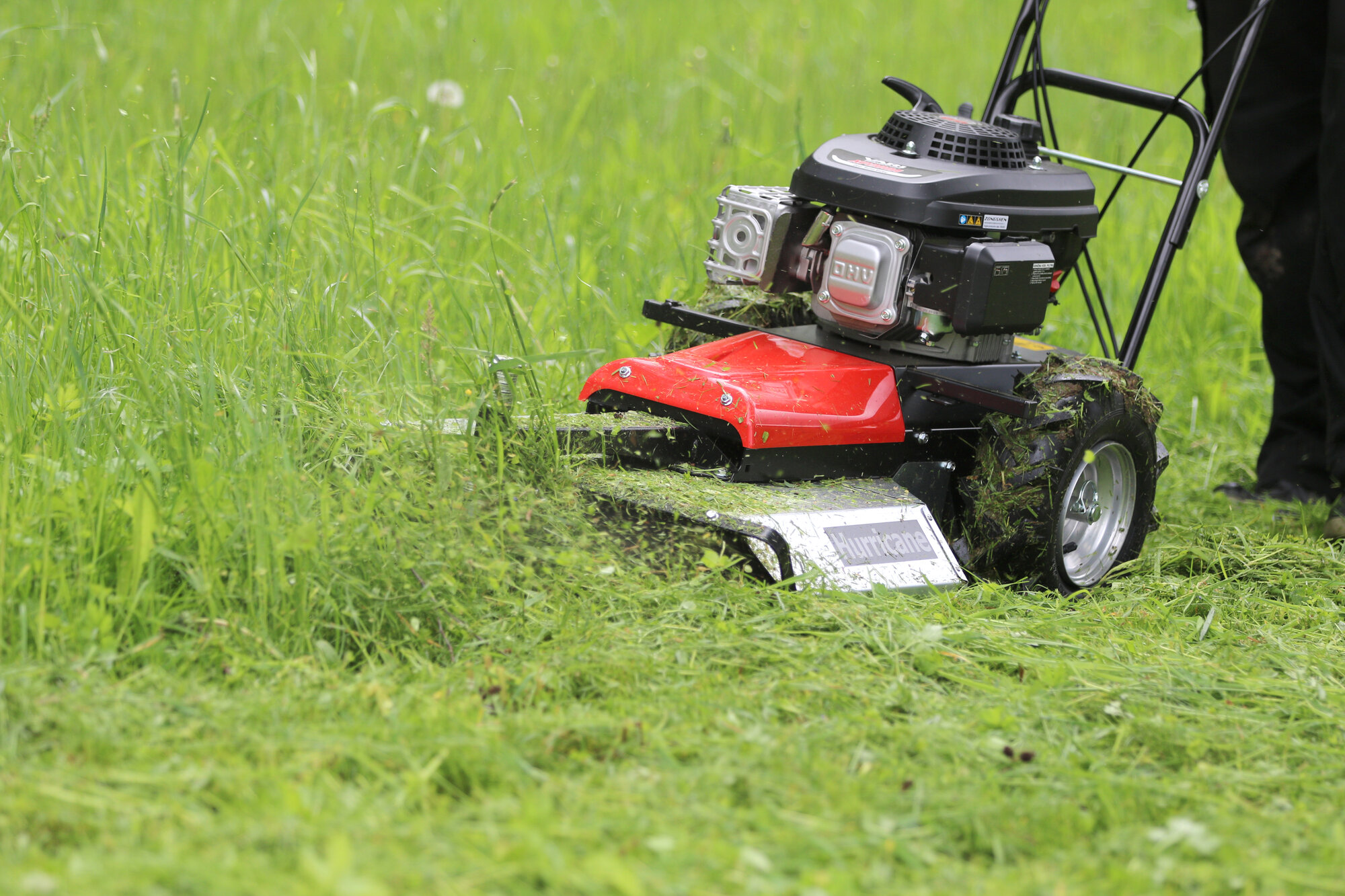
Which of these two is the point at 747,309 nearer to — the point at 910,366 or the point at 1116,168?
the point at 910,366


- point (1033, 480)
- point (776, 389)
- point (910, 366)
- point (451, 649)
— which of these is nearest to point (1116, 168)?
point (910, 366)

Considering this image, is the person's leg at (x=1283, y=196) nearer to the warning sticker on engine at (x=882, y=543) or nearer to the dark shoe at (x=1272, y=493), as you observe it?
the dark shoe at (x=1272, y=493)

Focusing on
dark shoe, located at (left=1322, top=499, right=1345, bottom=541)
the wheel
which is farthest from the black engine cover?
dark shoe, located at (left=1322, top=499, right=1345, bottom=541)

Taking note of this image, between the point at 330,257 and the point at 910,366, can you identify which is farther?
the point at 330,257

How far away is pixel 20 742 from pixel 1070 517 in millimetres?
2305

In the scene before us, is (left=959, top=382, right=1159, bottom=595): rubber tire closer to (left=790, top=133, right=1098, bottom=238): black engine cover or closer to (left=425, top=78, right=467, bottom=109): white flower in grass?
(left=790, top=133, right=1098, bottom=238): black engine cover

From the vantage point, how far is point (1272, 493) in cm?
399

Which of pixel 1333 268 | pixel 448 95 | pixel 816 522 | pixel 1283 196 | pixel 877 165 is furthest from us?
pixel 448 95

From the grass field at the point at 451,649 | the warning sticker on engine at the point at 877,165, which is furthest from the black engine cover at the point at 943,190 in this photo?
the grass field at the point at 451,649

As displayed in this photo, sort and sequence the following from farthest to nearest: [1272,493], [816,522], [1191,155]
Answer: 1. [1272,493]
2. [1191,155]
3. [816,522]

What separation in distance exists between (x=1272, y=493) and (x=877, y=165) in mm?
1811

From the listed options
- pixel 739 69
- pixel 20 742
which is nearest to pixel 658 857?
pixel 20 742

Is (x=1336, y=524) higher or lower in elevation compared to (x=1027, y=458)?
lower

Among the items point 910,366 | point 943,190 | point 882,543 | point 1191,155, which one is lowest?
point 882,543
